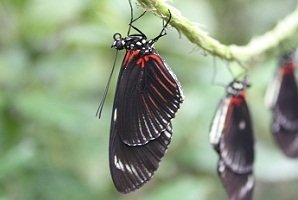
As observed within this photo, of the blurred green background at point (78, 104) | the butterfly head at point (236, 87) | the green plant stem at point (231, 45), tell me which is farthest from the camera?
the blurred green background at point (78, 104)

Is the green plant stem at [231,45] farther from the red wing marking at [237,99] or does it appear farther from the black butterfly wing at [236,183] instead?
the black butterfly wing at [236,183]

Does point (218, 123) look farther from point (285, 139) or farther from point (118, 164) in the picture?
point (285, 139)

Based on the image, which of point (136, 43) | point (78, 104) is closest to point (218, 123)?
point (136, 43)

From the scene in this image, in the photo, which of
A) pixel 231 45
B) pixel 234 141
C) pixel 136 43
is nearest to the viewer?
pixel 136 43

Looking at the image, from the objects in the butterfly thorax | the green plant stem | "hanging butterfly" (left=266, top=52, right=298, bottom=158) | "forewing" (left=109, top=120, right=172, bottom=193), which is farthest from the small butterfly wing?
the butterfly thorax

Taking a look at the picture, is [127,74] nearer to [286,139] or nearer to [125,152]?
[125,152]

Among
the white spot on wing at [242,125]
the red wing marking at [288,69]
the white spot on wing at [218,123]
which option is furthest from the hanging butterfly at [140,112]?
the red wing marking at [288,69]
